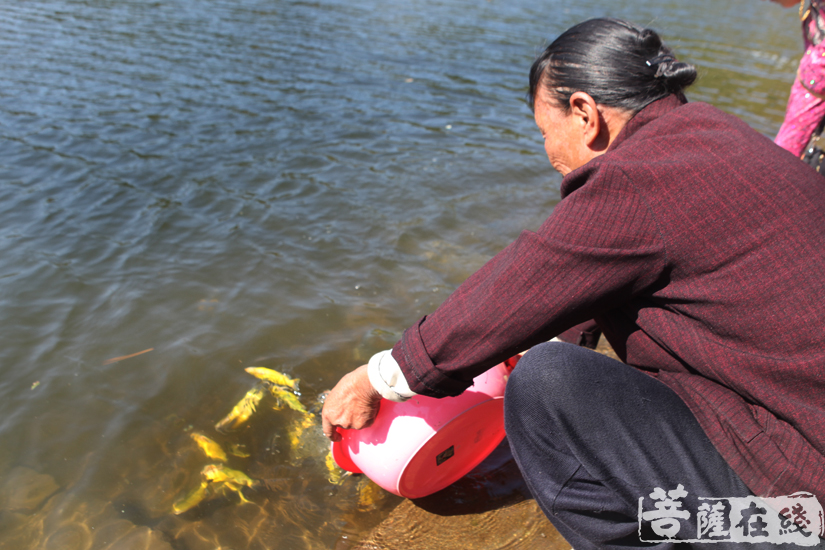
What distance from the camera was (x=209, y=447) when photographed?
2939 mm

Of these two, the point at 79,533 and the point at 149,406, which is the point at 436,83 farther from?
the point at 79,533

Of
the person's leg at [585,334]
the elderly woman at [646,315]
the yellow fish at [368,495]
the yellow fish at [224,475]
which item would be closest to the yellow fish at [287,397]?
the yellow fish at [224,475]

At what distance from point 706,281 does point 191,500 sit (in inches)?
94.8

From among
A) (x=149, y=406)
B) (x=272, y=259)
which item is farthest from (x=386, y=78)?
(x=149, y=406)

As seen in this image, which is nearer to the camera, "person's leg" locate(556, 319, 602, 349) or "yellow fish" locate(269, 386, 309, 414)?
"person's leg" locate(556, 319, 602, 349)

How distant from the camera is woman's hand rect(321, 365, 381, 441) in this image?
2.00 meters

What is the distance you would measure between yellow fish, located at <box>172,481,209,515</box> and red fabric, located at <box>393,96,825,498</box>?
5.42 ft

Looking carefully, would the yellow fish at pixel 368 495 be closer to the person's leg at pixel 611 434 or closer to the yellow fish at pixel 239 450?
the yellow fish at pixel 239 450

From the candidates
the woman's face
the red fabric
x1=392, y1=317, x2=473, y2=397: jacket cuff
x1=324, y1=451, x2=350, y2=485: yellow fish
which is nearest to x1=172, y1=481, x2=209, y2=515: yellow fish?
x1=324, y1=451, x2=350, y2=485: yellow fish

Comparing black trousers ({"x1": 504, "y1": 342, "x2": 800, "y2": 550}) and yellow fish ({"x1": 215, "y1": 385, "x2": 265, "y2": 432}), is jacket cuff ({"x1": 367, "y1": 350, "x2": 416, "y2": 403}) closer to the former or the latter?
black trousers ({"x1": 504, "y1": 342, "x2": 800, "y2": 550})

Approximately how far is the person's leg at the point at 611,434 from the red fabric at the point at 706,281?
0.27 ft

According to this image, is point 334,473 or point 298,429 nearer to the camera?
point 334,473

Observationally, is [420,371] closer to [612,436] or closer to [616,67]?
[612,436]

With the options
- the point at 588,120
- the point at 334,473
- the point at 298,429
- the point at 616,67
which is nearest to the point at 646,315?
the point at 588,120
